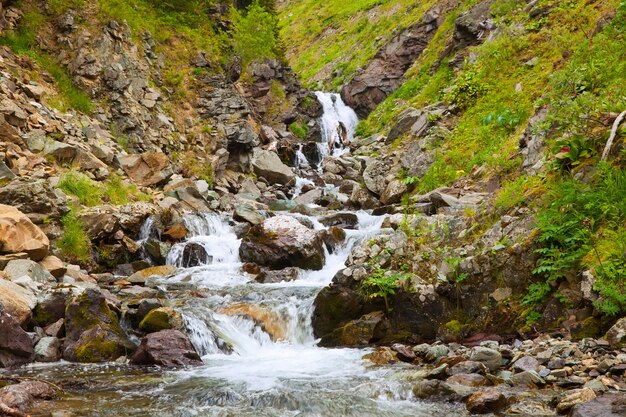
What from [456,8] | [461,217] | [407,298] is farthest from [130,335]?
[456,8]

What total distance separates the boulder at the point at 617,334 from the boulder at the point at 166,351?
638 centimetres

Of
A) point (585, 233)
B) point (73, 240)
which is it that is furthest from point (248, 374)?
point (73, 240)

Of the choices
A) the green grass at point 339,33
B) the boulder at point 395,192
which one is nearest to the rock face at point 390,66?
the green grass at point 339,33

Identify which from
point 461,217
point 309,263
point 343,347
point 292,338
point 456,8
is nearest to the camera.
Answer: point 343,347

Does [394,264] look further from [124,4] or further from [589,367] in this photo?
[124,4]

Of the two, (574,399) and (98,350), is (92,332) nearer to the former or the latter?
(98,350)

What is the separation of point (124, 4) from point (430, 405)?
84.2ft

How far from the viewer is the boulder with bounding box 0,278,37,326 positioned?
30.3 ft

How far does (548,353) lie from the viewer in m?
7.35

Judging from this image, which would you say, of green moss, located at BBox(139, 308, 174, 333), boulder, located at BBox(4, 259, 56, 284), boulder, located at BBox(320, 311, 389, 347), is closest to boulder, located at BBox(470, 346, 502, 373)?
boulder, located at BBox(320, 311, 389, 347)

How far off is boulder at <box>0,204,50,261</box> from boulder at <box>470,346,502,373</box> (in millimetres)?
9543

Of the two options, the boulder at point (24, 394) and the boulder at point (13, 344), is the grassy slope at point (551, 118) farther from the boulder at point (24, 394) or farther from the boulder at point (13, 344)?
the boulder at point (13, 344)

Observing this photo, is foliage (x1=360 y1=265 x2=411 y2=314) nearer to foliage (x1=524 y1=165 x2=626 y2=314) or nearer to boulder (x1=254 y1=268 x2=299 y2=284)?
foliage (x1=524 y1=165 x2=626 y2=314)

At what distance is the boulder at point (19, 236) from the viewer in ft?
37.5
